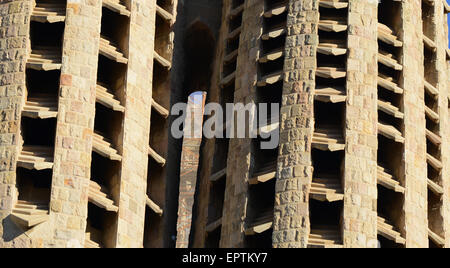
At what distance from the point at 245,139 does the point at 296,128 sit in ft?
7.15

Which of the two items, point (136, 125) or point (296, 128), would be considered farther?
point (136, 125)

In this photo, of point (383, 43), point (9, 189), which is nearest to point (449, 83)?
point (383, 43)

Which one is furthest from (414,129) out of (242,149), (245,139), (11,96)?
(11,96)

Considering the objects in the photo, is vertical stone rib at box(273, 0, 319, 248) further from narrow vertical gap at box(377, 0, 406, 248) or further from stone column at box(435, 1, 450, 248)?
stone column at box(435, 1, 450, 248)

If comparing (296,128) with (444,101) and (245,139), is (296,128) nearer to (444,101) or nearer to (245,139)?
(245,139)

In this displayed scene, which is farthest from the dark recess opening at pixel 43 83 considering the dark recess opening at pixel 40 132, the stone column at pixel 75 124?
the dark recess opening at pixel 40 132

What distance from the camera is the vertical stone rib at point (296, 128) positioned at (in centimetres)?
6462

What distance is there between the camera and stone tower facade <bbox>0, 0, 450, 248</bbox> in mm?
64750

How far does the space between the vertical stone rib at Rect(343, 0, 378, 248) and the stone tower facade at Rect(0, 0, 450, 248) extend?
0.05 m

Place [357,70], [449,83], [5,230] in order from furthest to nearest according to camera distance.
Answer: [449,83]
[357,70]
[5,230]

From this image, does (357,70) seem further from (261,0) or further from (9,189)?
(9,189)

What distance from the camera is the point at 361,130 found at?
66500mm

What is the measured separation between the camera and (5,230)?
63.3m

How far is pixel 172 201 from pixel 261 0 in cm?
765
